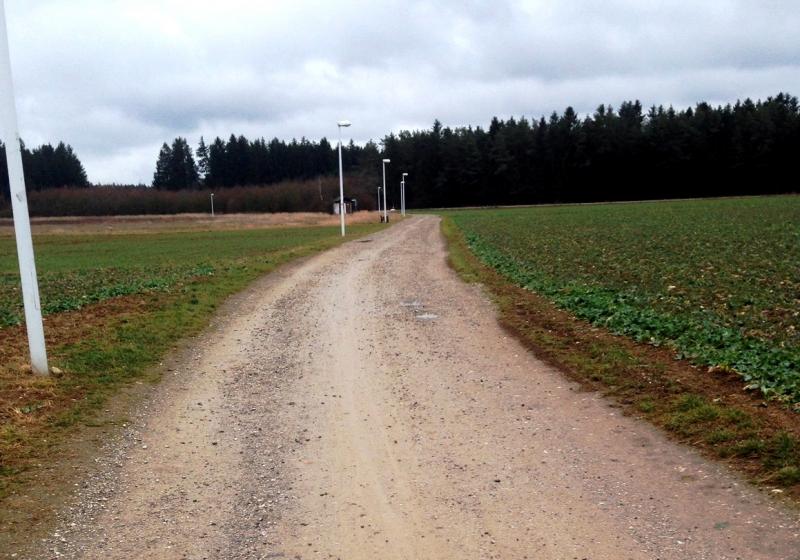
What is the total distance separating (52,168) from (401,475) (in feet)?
543

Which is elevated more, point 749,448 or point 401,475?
point 749,448

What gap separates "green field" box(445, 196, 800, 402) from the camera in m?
8.16

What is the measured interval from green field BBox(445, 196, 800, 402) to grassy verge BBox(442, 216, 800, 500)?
0.88ft

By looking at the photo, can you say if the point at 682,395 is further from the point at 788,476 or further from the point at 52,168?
the point at 52,168

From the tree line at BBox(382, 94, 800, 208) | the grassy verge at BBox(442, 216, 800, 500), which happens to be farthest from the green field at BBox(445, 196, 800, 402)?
the tree line at BBox(382, 94, 800, 208)

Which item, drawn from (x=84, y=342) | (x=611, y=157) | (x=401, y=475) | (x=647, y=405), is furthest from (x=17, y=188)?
(x=611, y=157)

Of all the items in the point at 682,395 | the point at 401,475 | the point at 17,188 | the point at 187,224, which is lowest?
the point at 187,224

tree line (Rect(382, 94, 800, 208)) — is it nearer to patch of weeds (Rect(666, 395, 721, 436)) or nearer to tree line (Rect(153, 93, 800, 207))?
tree line (Rect(153, 93, 800, 207))

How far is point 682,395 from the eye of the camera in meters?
6.98

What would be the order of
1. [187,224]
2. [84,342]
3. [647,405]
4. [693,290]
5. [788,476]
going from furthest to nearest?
1. [187,224]
2. [693,290]
3. [84,342]
4. [647,405]
5. [788,476]

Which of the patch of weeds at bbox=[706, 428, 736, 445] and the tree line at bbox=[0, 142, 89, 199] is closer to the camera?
the patch of weeds at bbox=[706, 428, 736, 445]

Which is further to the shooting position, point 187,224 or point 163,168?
point 163,168

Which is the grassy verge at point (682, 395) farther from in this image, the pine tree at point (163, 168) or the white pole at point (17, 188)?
the pine tree at point (163, 168)

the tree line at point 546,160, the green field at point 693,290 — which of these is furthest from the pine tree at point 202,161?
the green field at point 693,290
